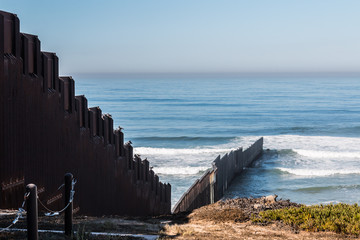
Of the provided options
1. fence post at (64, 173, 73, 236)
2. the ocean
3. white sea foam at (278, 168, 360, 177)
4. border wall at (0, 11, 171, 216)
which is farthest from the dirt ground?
white sea foam at (278, 168, 360, 177)

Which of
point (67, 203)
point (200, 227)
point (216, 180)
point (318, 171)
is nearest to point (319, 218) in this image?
point (200, 227)

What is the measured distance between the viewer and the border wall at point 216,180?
17978 mm

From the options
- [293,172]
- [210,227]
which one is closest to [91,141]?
[210,227]

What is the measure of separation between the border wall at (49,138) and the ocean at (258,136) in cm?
1279

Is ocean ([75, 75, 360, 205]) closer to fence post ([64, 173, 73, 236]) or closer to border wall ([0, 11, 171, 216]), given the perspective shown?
border wall ([0, 11, 171, 216])

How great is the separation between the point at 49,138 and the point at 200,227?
3717mm

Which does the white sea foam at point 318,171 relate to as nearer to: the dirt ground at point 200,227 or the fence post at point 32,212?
the dirt ground at point 200,227

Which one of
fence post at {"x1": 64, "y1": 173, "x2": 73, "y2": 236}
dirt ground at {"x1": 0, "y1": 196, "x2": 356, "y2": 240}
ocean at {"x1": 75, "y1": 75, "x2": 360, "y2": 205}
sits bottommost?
ocean at {"x1": 75, "y1": 75, "x2": 360, "y2": 205}

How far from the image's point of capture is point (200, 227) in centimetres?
977

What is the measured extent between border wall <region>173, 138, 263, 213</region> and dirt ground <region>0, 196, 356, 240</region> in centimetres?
571

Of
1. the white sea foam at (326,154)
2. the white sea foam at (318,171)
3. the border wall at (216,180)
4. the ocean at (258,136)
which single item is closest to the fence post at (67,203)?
the border wall at (216,180)

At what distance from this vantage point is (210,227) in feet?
32.1

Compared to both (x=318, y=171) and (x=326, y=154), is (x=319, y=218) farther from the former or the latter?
(x=326, y=154)

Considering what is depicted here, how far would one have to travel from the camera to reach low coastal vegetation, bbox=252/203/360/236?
371 inches
